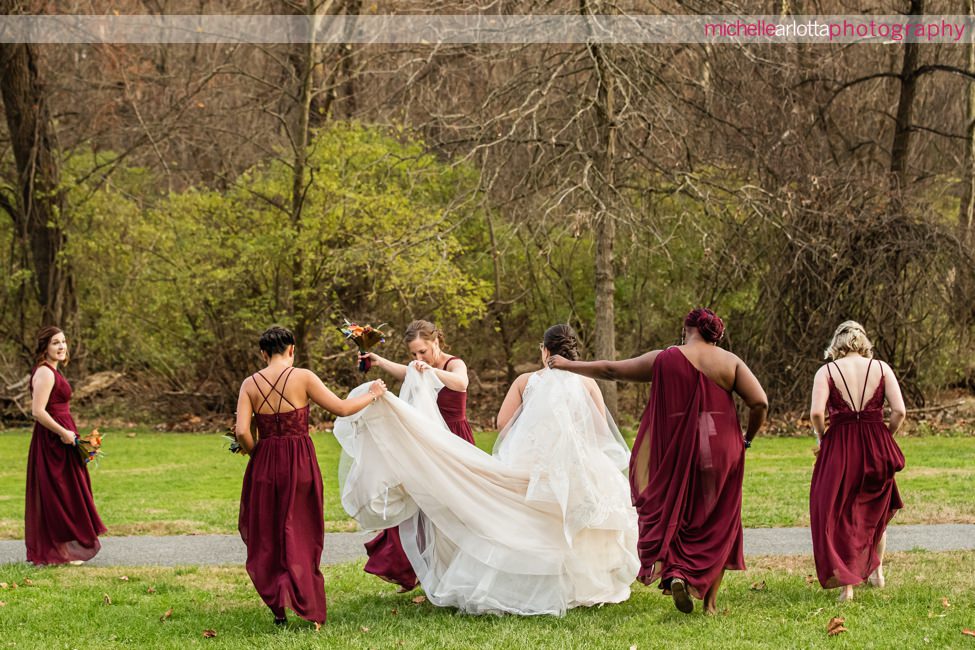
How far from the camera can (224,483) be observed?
16875mm

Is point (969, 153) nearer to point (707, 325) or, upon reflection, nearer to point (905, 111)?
point (905, 111)

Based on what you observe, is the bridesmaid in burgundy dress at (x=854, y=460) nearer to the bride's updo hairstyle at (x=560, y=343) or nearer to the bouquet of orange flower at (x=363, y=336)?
the bride's updo hairstyle at (x=560, y=343)

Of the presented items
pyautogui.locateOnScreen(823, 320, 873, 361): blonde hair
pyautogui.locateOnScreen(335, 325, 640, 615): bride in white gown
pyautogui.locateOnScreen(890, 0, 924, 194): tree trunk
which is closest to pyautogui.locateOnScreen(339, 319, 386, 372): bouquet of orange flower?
pyautogui.locateOnScreen(335, 325, 640, 615): bride in white gown

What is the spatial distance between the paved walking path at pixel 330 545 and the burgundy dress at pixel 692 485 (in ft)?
8.80

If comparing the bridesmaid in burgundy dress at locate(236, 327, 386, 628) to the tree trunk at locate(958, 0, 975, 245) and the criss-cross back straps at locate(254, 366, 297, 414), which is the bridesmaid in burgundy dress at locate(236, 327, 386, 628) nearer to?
the criss-cross back straps at locate(254, 366, 297, 414)

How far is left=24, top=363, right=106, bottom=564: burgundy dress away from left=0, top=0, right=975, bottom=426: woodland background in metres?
9.89

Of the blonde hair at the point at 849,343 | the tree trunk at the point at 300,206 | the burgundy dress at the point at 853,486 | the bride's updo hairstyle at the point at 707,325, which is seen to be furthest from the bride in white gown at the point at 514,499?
the tree trunk at the point at 300,206

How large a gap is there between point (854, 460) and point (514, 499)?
8.50ft

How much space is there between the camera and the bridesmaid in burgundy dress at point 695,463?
7.97 meters

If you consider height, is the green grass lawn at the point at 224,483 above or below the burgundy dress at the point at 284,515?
below

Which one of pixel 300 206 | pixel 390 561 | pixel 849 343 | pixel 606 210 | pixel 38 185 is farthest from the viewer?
pixel 38 185

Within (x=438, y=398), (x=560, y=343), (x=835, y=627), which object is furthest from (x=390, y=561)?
(x=835, y=627)

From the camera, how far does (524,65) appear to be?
23469 millimetres

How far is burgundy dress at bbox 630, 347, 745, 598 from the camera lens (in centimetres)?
797
